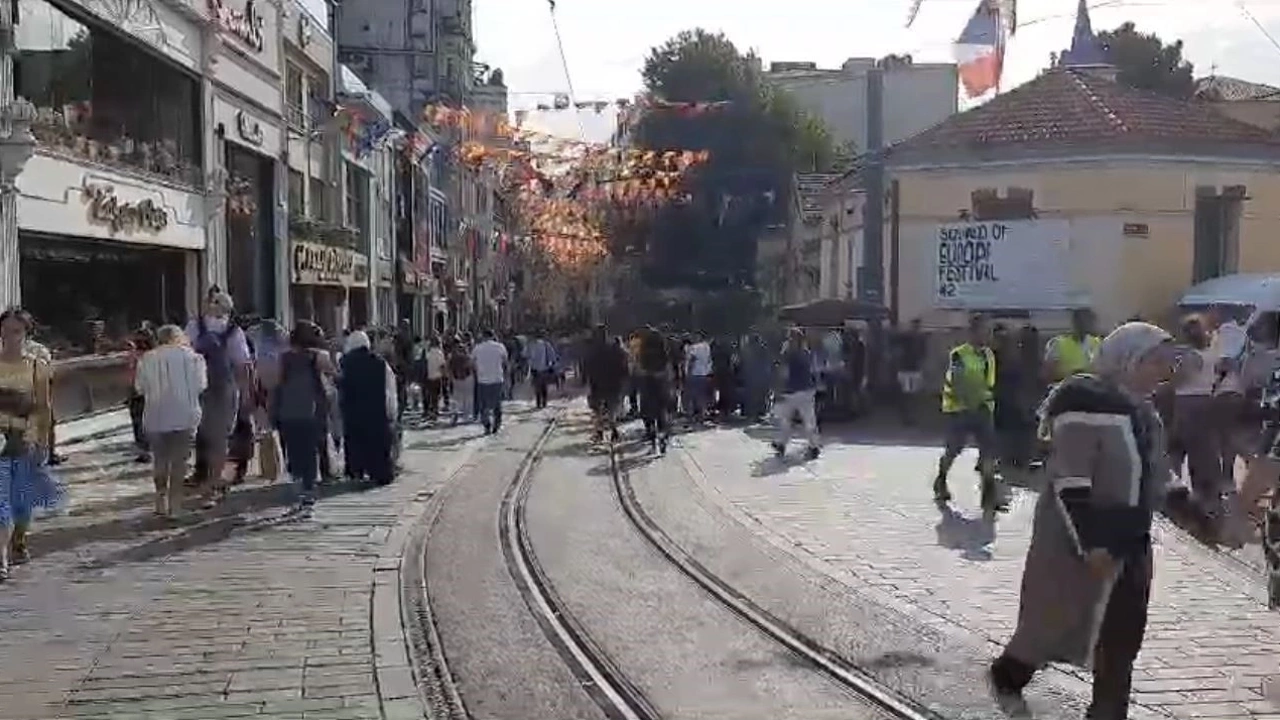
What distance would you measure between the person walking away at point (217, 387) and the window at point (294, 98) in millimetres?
20663

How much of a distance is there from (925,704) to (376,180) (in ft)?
131

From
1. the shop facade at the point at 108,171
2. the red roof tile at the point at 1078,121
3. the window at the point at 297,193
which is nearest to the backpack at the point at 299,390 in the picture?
the shop facade at the point at 108,171

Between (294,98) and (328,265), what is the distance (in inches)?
175

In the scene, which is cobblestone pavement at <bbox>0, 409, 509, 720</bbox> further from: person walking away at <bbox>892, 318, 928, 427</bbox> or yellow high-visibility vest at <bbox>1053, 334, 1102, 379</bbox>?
person walking away at <bbox>892, 318, 928, 427</bbox>

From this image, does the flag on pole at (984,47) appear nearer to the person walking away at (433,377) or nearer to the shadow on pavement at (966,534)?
the person walking away at (433,377)

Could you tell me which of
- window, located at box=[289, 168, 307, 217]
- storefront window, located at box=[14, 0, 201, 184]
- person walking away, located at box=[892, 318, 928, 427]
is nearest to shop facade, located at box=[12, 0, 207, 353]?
storefront window, located at box=[14, 0, 201, 184]

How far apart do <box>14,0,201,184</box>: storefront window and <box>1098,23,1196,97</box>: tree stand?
1499 inches

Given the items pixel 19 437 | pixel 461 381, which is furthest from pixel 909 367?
pixel 19 437

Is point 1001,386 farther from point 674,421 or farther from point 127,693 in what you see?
point 674,421

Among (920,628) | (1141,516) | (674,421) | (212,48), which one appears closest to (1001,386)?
(920,628)

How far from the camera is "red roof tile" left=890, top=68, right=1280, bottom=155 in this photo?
27875 mm

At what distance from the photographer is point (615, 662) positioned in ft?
26.5

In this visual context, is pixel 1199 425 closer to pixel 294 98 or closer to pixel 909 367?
pixel 909 367

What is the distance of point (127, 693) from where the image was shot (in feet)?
24.1
